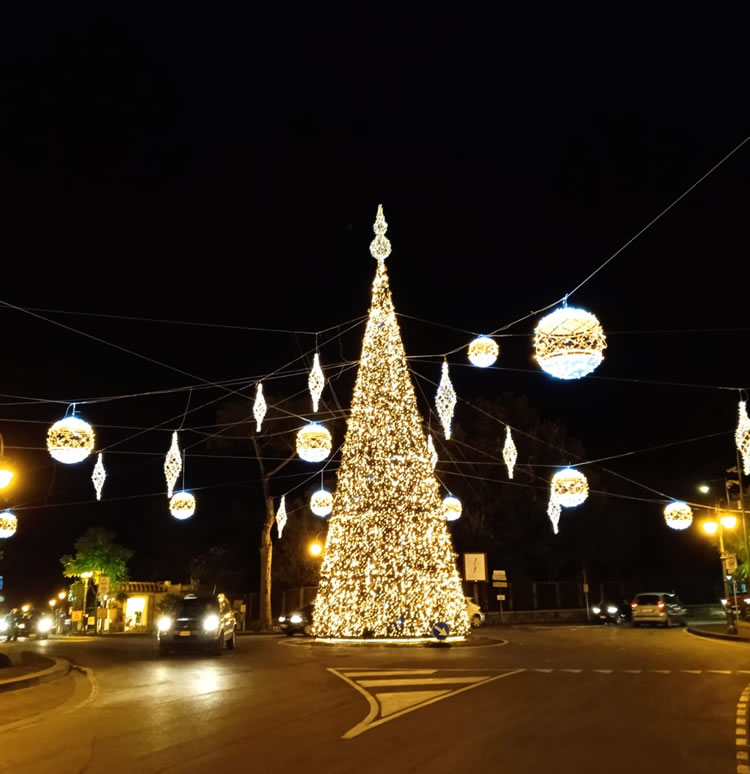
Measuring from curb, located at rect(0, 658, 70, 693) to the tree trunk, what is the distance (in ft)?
73.2

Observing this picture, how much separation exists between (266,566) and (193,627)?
1834cm

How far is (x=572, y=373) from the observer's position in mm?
11305

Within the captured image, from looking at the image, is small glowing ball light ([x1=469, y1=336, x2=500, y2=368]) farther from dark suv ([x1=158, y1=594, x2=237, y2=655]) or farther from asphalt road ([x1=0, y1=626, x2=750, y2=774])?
dark suv ([x1=158, y1=594, x2=237, y2=655])

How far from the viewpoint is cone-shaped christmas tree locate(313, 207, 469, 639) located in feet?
83.9

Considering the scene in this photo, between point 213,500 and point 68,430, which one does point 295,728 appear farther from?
point 213,500

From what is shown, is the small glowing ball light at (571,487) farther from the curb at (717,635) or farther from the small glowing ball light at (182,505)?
the small glowing ball light at (182,505)

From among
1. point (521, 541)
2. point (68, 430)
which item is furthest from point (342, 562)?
point (521, 541)

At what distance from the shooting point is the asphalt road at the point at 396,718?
25.3 feet

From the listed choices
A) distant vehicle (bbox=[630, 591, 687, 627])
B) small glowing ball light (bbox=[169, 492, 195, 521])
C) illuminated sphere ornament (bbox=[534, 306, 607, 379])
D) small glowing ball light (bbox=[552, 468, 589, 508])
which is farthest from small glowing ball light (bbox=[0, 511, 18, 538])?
distant vehicle (bbox=[630, 591, 687, 627])

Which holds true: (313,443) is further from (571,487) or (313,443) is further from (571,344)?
(571,344)

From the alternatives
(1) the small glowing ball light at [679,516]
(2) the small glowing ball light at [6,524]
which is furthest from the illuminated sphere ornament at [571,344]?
(2) the small glowing ball light at [6,524]

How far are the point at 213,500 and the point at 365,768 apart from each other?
47.2 m

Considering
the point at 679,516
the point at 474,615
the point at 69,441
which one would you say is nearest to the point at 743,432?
the point at 679,516

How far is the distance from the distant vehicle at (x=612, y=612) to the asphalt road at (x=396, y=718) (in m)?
25.6
